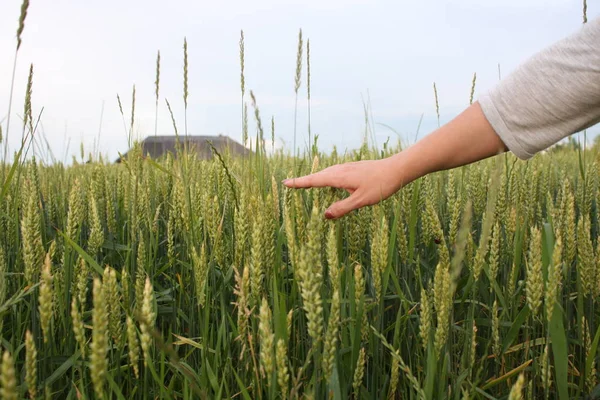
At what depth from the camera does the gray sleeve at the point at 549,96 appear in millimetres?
970

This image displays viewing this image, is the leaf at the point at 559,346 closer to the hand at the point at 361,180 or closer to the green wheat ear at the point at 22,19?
the hand at the point at 361,180

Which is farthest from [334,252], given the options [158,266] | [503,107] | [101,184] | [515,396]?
[101,184]

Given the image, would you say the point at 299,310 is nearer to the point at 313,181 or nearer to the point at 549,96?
the point at 313,181

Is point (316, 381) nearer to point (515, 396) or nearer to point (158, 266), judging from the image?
point (515, 396)

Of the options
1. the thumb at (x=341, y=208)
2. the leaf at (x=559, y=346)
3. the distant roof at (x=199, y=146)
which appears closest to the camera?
the leaf at (x=559, y=346)

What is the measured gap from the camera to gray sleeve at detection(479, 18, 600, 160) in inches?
38.2

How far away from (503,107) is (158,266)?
3.31 ft

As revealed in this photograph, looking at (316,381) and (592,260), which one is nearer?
(316,381)

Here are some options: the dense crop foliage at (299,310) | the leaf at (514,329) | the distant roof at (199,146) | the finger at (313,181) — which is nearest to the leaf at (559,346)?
the dense crop foliage at (299,310)

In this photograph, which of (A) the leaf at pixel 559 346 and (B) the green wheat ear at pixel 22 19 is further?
(B) the green wheat ear at pixel 22 19

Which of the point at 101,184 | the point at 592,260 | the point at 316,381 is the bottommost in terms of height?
the point at 316,381

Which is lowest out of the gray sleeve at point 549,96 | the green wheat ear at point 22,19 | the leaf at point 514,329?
the leaf at point 514,329

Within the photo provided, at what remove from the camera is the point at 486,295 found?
4.20 ft

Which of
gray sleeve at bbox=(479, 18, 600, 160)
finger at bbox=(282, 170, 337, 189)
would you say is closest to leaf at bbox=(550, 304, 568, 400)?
gray sleeve at bbox=(479, 18, 600, 160)
